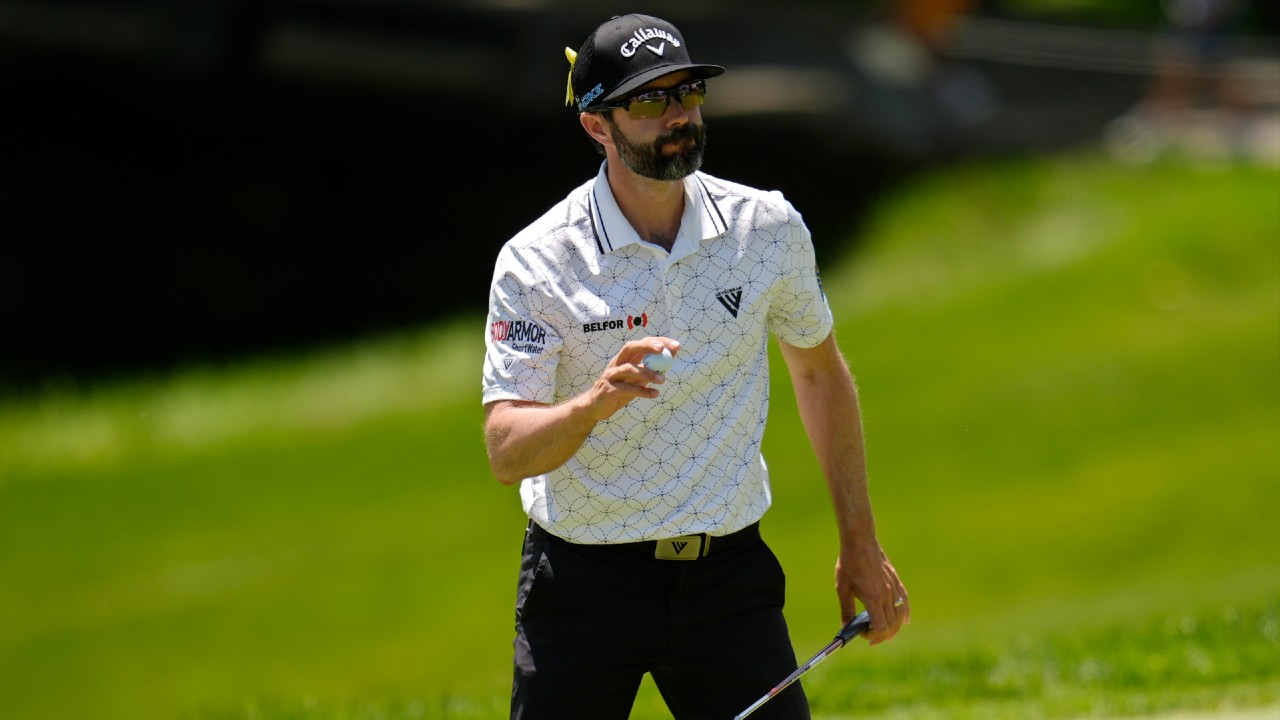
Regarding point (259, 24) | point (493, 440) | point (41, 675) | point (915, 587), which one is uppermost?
point (259, 24)

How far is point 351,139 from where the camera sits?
22594 mm

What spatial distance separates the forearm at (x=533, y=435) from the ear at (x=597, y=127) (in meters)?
0.72

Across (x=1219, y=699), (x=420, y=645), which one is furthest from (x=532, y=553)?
(x=420, y=645)

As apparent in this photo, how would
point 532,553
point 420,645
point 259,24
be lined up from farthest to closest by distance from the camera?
1. point 259,24
2. point 420,645
3. point 532,553

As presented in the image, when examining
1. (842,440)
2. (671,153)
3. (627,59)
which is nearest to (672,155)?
(671,153)

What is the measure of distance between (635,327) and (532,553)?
0.68 m

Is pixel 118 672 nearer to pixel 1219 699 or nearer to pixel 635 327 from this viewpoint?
pixel 1219 699

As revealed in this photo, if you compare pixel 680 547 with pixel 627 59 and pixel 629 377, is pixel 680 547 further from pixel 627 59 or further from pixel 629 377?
pixel 627 59

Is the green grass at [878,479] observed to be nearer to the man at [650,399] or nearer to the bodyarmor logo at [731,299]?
the man at [650,399]

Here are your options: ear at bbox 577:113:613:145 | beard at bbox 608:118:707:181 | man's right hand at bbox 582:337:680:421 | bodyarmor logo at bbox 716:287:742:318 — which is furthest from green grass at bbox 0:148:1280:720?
man's right hand at bbox 582:337:680:421

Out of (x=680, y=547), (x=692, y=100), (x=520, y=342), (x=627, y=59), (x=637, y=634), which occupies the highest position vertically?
(x=627, y=59)

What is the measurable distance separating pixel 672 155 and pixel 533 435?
2.53ft

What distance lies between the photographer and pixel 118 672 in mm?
13461

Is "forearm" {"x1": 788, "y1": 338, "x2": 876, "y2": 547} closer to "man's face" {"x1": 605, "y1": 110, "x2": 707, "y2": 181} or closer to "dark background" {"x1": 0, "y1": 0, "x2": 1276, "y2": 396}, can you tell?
"man's face" {"x1": 605, "y1": 110, "x2": 707, "y2": 181}
